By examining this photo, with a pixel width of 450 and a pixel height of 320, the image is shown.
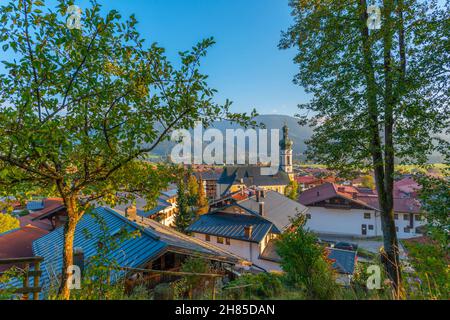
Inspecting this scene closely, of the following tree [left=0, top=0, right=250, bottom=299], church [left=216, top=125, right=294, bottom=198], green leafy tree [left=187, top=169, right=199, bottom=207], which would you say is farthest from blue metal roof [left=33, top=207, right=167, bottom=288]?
church [left=216, top=125, right=294, bottom=198]

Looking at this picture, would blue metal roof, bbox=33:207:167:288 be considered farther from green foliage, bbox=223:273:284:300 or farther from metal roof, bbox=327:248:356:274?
metal roof, bbox=327:248:356:274

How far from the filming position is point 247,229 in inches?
822

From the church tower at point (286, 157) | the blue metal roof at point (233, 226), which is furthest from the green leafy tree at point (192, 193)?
the church tower at point (286, 157)

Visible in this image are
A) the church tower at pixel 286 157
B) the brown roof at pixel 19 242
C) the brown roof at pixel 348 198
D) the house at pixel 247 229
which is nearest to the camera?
the brown roof at pixel 19 242

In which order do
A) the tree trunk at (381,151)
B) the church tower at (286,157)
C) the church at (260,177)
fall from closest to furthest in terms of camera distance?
the tree trunk at (381,151) → the church at (260,177) → the church tower at (286,157)

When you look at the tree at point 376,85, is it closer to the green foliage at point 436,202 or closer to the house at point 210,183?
the green foliage at point 436,202

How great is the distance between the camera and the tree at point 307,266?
13.9 ft

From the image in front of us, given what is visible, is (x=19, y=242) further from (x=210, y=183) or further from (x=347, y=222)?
(x=210, y=183)

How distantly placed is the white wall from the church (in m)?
29.7

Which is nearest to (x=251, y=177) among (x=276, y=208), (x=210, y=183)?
(x=210, y=183)

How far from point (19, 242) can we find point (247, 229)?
15.7m

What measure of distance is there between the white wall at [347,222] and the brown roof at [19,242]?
1190 inches
